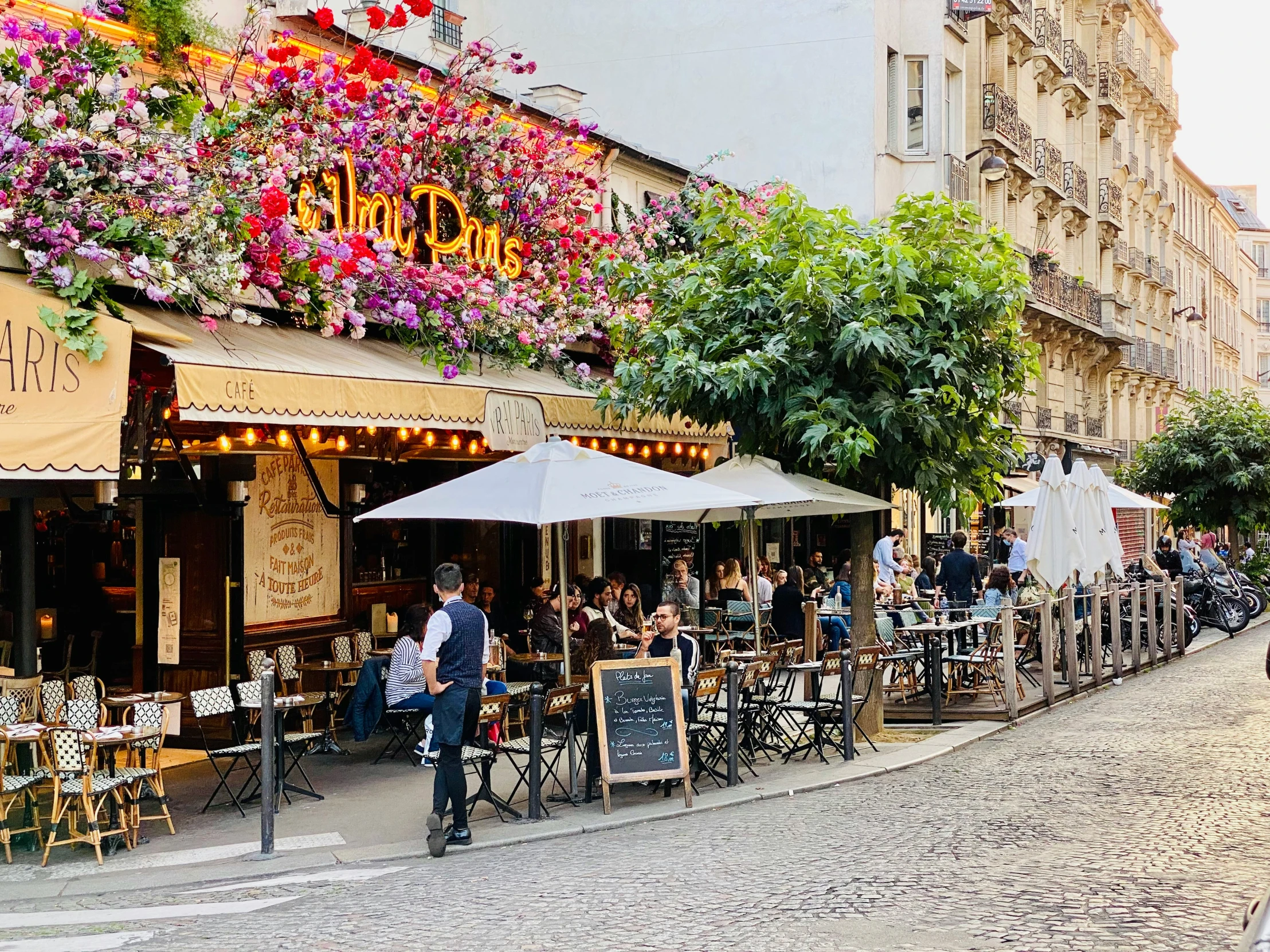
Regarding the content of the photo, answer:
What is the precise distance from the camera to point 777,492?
12938mm

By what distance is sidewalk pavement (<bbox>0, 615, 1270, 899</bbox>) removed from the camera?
8727 mm

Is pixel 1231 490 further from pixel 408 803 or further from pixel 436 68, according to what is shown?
pixel 408 803

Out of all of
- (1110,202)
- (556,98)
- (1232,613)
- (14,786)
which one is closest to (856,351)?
(14,786)

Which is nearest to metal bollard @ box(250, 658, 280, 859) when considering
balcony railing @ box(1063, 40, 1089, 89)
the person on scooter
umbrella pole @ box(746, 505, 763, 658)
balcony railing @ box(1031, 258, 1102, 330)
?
umbrella pole @ box(746, 505, 763, 658)

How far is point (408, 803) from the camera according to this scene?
1070cm

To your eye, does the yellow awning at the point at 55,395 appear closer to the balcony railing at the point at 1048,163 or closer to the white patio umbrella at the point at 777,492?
the white patio umbrella at the point at 777,492

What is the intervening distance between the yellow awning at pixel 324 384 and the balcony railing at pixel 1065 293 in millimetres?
23377

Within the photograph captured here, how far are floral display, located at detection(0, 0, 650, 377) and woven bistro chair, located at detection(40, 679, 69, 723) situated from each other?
2555 millimetres

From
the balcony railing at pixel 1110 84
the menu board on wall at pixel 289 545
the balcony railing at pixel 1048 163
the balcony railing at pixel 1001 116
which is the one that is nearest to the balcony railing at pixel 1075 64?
the balcony railing at pixel 1110 84

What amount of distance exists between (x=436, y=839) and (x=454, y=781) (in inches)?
14.3

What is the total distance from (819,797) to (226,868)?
430 centimetres

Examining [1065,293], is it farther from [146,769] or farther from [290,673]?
[146,769]

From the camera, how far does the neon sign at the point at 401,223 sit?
12.9 metres

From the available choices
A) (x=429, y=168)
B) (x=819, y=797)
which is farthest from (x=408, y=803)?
(x=429, y=168)
